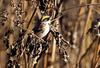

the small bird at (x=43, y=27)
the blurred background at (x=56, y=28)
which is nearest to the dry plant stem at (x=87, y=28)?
the blurred background at (x=56, y=28)

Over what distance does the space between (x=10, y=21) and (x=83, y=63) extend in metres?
0.49

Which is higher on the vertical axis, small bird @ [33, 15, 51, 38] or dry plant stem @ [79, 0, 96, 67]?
small bird @ [33, 15, 51, 38]

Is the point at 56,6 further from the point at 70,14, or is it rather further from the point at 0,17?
the point at 70,14

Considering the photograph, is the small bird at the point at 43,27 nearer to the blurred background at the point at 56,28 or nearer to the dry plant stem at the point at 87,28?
the blurred background at the point at 56,28

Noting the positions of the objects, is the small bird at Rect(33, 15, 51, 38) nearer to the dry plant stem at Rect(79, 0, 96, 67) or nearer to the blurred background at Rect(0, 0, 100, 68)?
the blurred background at Rect(0, 0, 100, 68)

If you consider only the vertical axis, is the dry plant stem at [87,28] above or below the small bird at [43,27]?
below

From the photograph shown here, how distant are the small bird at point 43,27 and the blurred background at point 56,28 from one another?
0.8 inches

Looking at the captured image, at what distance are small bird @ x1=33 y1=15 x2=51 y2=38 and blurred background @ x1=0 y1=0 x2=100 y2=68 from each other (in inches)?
0.8

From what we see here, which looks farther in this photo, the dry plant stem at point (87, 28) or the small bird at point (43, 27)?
the dry plant stem at point (87, 28)

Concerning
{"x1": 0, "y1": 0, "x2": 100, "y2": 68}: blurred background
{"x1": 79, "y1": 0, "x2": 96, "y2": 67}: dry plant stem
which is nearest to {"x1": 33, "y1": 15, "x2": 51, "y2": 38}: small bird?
{"x1": 0, "y1": 0, "x2": 100, "y2": 68}: blurred background

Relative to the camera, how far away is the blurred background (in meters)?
0.79

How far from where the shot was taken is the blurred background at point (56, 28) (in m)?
0.79

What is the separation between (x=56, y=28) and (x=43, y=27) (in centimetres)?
4

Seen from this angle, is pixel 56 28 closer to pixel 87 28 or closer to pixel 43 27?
pixel 43 27
